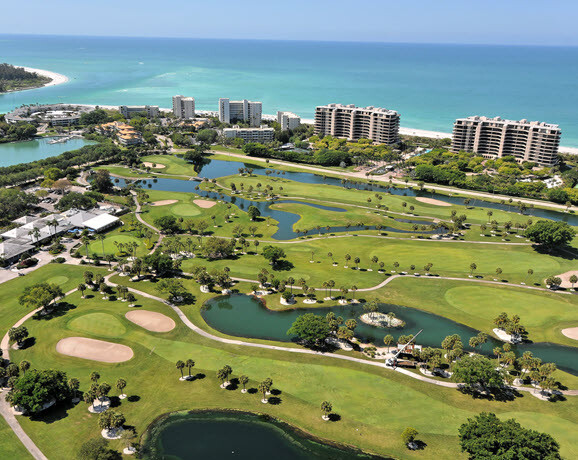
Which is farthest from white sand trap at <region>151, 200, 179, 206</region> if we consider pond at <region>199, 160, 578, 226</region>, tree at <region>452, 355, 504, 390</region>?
tree at <region>452, 355, 504, 390</region>

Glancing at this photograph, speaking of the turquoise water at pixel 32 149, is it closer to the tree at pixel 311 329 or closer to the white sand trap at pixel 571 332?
the tree at pixel 311 329

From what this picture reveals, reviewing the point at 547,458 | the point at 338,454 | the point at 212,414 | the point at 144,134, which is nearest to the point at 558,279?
the point at 547,458

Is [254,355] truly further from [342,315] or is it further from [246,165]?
[246,165]

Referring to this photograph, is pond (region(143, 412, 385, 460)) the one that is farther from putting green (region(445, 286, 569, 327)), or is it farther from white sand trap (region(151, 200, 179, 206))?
white sand trap (region(151, 200, 179, 206))

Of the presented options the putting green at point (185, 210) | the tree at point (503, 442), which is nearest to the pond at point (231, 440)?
the tree at point (503, 442)

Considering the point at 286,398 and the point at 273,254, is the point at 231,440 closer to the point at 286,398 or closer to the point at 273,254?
the point at 286,398

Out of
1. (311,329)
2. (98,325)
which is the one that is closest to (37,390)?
(98,325)
